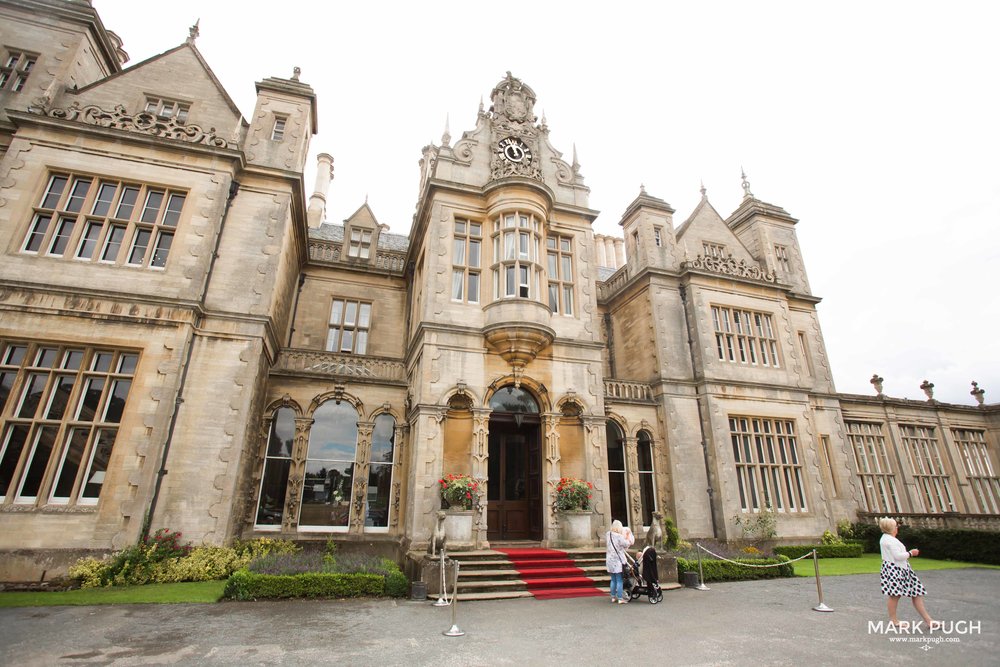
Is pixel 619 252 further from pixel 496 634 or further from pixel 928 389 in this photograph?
pixel 496 634

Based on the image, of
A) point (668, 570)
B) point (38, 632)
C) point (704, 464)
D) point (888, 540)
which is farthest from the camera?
point (704, 464)

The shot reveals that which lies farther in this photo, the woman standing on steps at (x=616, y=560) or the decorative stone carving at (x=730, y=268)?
the decorative stone carving at (x=730, y=268)

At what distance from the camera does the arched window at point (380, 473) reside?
53.1 feet

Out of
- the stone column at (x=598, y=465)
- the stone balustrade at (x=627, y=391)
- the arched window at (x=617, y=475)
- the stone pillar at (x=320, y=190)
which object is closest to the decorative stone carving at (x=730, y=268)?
the stone balustrade at (x=627, y=391)

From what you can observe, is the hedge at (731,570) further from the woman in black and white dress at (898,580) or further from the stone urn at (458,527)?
the stone urn at (458,527)

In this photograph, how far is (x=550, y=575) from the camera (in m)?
11.8

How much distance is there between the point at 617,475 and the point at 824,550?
338 inches

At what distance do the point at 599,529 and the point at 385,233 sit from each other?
21.2m

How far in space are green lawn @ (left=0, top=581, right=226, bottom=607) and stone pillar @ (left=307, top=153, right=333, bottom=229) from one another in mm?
21093

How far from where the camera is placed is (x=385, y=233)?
A: 2836cm

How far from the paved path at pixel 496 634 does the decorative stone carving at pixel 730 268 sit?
48.4 ft

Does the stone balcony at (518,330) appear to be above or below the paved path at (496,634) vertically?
above

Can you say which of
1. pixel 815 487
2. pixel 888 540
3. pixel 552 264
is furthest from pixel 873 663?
pixel 815 487

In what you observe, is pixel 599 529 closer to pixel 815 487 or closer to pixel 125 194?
pixel 815 487
